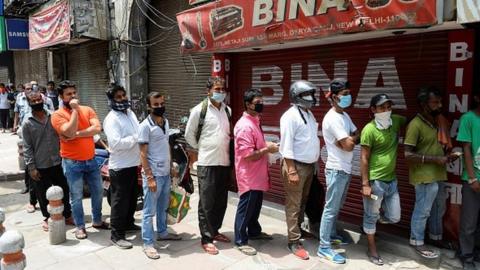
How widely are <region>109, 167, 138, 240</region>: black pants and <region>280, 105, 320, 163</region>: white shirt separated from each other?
177 centimetres

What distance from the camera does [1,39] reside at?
10992 millimetres

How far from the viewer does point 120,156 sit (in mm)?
4254

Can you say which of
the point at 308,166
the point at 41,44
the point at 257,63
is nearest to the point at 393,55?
the point at 308,166

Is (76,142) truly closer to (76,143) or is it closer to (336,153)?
(76,143)

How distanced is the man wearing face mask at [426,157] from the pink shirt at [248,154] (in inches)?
57.0

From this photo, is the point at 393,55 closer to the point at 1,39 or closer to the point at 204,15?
the point at 204,15

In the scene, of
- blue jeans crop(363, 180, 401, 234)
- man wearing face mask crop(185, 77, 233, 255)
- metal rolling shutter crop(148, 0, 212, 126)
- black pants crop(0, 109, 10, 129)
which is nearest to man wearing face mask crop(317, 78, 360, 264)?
blue jeans crop(363, 180, 401, 234)

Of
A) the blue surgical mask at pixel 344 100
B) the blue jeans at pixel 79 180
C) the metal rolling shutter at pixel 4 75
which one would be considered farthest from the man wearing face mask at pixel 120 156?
the metal rolling shutter at pixel 4 75

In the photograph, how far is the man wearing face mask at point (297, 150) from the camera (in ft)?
12.8

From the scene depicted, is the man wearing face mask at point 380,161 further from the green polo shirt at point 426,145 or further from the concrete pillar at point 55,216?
the concrete pillar at point 55,216

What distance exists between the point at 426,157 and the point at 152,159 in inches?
108

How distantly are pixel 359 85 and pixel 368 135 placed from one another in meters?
1.19

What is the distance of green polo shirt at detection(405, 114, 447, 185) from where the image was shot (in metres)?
3.69

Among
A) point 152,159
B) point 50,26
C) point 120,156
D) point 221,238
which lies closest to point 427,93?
point 221,238
